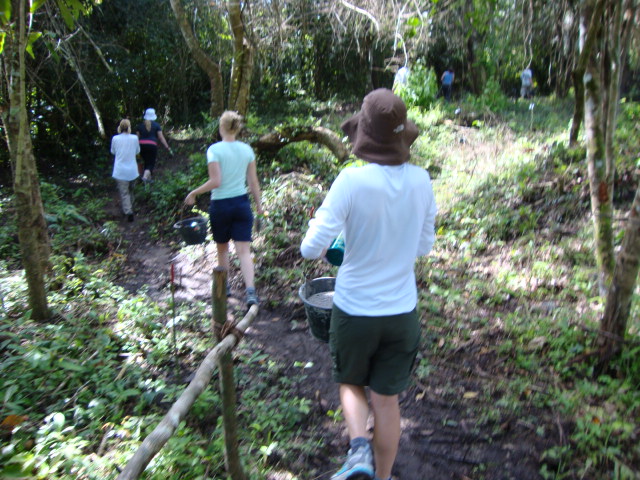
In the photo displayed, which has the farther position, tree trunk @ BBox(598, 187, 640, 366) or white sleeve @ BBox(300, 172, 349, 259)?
tree trunk @ BBox(598, 187, 640, 366)

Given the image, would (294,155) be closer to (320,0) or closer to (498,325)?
(498,325)

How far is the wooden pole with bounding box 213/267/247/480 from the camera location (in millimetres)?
2746

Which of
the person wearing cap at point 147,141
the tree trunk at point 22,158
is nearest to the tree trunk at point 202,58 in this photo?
the person wearing cap at point 147,141

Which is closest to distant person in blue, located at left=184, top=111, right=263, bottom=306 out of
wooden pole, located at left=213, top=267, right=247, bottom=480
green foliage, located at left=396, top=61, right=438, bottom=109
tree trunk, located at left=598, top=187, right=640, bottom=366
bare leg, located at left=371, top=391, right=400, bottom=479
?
wooden pole, located at left=213, top=267, right=247, bottom=480

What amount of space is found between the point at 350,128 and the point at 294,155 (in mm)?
6910

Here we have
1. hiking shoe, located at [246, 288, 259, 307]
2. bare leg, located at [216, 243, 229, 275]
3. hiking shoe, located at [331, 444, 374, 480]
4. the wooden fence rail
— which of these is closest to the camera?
the wooden fence rail

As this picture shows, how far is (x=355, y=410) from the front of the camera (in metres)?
2.51

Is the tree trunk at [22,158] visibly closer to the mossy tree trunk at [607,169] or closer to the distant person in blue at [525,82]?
the mossy tree trunk at [607,169]

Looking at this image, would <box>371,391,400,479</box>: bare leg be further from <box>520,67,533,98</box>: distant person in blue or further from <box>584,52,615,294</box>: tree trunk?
<box>520,67,533,98</box>: distant person in blue

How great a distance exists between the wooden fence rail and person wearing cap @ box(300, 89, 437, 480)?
600mm

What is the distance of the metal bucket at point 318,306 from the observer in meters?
3.42

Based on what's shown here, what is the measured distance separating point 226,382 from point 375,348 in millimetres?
918

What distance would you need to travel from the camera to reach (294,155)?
9.38m

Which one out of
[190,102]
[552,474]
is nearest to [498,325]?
[552,474]
